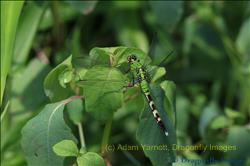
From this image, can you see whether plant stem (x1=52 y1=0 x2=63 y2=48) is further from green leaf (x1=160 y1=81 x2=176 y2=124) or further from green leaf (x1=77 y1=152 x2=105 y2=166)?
green leaf (x1=77 y1=152 x2=105 y2=166)

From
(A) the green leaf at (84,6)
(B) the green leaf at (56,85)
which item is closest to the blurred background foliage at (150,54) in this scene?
(A) the green leaf at (84,6)

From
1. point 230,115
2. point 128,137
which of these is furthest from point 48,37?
point 230,115

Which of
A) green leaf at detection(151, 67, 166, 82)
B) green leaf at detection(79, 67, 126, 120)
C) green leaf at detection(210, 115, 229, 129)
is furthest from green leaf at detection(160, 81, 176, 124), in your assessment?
green leaf at detection(210, 115, 229, 129)

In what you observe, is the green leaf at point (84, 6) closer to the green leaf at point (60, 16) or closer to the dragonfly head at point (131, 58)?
the green leaf at point (60, 16)

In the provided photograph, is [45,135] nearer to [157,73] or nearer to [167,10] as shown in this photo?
[157,73]

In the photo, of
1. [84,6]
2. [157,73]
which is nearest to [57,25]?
[84,6]
